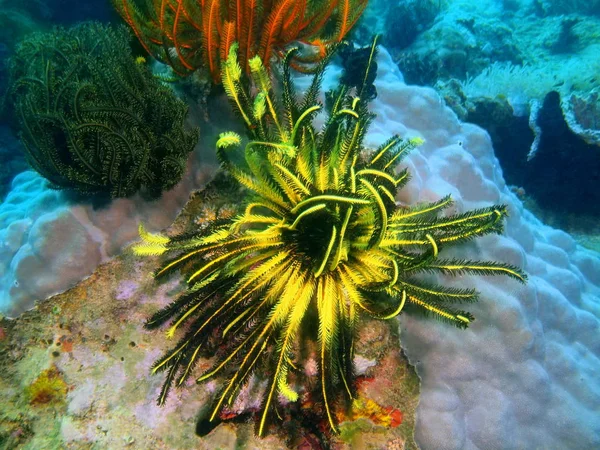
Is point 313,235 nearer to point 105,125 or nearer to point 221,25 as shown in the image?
point 105,125

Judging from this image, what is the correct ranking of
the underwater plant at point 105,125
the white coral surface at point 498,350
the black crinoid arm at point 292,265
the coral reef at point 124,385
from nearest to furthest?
the black crinoid arm at point 292,265 < the coral reef at point 124,385 < the underwater plant at point 105,125 < the white coral surface at point 498,350

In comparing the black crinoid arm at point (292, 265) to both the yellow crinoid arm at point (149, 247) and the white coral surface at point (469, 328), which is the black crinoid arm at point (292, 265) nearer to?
the yellow crinoid arm at point (149, 247)

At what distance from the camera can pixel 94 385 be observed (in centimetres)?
332

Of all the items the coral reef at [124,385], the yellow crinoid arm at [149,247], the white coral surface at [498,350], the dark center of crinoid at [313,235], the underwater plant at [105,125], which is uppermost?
the underwater plant at [105,125]

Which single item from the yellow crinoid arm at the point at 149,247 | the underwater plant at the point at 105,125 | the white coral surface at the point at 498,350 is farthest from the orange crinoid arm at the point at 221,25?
the yellow crinoid arm at the point at 149,247

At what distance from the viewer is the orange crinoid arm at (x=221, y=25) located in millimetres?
3592

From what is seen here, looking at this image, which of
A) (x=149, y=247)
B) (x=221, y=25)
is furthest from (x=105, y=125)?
(x=221, y=25)

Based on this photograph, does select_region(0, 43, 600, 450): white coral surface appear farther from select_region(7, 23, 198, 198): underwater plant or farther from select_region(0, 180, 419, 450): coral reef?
select_region(7, 23, 198, 198): underwater plant

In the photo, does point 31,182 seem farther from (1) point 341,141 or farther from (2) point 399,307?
(2) point 399,307

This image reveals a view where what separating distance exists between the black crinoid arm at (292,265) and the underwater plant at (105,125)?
0.83 m

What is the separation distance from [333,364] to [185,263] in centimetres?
148

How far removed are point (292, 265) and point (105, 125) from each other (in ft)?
6.62

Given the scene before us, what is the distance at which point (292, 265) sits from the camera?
10.4 ft

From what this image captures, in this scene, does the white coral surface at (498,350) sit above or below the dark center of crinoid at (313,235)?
below
